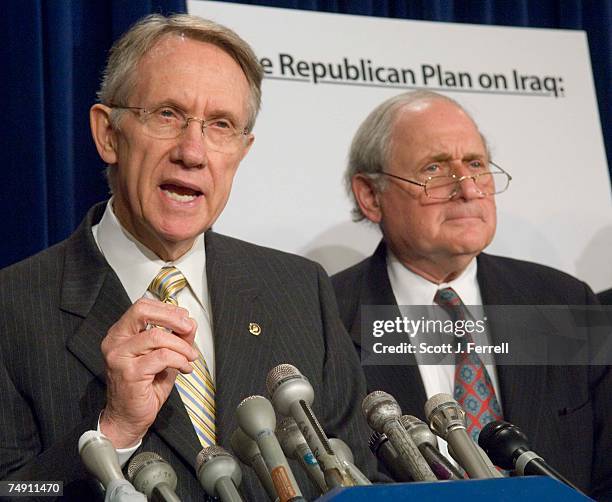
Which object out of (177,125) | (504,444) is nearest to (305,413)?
(504,444)

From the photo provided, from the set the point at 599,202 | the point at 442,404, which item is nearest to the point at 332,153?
the point at 599,202

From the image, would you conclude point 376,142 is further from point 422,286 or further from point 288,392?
point 288,392

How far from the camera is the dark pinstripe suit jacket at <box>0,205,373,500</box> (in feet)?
6.53

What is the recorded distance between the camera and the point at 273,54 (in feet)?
10.4

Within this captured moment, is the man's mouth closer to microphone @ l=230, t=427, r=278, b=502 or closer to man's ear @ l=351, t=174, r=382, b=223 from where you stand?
microphone @ l=230, t=427, r=278, b=502

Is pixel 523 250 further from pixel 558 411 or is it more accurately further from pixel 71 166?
pixel 71 166

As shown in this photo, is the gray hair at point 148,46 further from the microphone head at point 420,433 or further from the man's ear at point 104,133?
the microphone head at point 420,433

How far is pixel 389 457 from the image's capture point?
1641 mm

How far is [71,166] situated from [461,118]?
122cm

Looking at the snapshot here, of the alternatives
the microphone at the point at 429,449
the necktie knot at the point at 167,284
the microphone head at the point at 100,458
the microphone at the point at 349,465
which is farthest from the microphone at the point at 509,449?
the necktie knot at the point at 167,284

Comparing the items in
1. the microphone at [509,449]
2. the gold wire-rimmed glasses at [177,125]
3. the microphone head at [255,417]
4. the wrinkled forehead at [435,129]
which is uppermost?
the wrinkled forehead at [435,129]

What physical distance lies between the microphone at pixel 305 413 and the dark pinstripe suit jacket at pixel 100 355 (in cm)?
47

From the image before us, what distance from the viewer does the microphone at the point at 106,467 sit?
1362 millimetres

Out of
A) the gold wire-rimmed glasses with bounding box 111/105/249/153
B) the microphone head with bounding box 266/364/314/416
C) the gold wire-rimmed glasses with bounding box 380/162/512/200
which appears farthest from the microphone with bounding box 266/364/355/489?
the gold wire-rimmed glasses with bounding box 380/162/512/200
